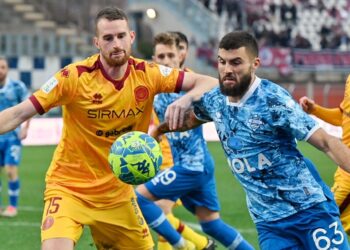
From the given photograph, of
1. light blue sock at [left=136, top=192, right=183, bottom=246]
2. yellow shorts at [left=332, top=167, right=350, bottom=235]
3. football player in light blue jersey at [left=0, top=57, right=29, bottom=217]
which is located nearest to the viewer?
yellow shorts at [left=332, top=167, right=350, bottom=235]

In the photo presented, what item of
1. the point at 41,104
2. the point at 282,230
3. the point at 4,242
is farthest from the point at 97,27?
the point at 4,242

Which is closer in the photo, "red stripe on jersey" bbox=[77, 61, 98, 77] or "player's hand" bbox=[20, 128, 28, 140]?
"red stripe on jersey" bbox=[77, 61, 98, 77]

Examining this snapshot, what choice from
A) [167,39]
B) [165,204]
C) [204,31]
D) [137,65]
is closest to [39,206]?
[165,204]

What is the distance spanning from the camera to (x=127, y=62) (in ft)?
20.4

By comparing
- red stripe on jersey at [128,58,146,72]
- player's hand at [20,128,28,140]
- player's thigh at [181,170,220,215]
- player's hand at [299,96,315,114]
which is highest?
red stripe on jersey at [128,58,146,72]

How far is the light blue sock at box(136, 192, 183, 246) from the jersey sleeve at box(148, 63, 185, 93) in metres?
1.95

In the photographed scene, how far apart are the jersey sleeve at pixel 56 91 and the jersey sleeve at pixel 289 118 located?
151cm

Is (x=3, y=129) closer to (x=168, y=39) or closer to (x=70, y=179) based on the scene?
(x=70, y=179)

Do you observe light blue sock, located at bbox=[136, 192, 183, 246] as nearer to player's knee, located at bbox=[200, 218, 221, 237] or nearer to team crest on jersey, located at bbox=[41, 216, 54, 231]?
player's knee, located at bbox=[200, 218, 221, 237]

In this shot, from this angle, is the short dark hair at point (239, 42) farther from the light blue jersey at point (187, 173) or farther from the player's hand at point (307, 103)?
the light blue jersey at point (187, 173)

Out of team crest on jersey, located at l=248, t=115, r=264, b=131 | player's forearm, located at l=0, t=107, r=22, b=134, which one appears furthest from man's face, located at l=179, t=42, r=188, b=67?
team crest on jersey, located at l=248, t=115, r=264, b=131

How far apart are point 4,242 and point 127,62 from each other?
3.76 meters

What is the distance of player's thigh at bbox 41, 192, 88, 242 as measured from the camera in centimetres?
582

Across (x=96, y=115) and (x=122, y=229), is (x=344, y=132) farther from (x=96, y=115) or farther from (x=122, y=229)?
(x=96, y=115)
